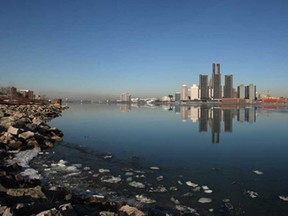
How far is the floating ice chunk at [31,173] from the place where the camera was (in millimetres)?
9756

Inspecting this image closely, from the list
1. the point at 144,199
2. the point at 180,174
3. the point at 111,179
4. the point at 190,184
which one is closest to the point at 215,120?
the point at 180,174

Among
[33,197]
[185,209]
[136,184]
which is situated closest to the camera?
[33,197]

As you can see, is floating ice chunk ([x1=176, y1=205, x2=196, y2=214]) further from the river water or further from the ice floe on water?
the ice floe on water

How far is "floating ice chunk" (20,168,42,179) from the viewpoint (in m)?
9.76

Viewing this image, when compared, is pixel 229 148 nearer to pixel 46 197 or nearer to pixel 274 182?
pixel 274 182

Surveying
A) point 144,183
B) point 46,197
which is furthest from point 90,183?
point 46,197

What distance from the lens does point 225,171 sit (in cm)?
1081

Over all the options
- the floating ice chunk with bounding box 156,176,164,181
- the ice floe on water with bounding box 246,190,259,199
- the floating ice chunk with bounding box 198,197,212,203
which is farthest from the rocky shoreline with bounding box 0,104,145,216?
the ice floe on water with bounding box 246,190,259,199

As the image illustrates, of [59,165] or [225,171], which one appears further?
[59,165]

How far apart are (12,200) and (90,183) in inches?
124

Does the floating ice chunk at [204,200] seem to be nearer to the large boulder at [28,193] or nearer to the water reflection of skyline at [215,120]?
the large boulder at [28,193]

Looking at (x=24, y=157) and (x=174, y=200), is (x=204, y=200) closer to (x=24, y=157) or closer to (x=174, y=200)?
(x=174, y=200)

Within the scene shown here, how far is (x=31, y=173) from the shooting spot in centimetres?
1020

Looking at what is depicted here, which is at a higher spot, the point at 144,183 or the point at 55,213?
the point at 55,213
